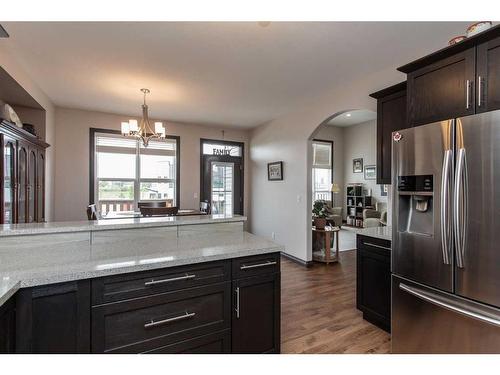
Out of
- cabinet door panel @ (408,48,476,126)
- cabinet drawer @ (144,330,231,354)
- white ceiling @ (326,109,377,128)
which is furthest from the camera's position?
white ceiling @ (326,109,377,128)

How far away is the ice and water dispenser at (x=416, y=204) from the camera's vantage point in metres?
1.74

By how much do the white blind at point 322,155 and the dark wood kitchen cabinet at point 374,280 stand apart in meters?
5.76

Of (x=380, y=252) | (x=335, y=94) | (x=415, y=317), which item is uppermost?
(x=335, y=94)

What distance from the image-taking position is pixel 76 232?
1.66 meters

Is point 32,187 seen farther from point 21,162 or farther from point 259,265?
point 259,265

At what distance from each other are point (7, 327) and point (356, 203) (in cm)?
845

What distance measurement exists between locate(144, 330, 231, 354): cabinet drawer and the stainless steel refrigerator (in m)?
1.33

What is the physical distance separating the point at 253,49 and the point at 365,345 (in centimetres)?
294

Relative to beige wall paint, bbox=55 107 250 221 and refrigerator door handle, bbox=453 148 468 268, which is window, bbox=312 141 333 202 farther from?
refrigerator door handle, bbox=453 148 468 268

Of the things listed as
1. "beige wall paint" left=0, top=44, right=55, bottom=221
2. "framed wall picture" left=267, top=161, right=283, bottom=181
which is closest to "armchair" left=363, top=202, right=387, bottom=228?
"framed wall picture" left=267, top=161, right=283, bottom=181

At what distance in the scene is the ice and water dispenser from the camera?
1.74 m

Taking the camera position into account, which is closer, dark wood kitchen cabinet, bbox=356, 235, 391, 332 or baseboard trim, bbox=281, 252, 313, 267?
dark wood kitchen cabinet, bbox=356, 235, 391, 332

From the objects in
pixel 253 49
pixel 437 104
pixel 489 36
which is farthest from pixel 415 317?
pixel 253 49
